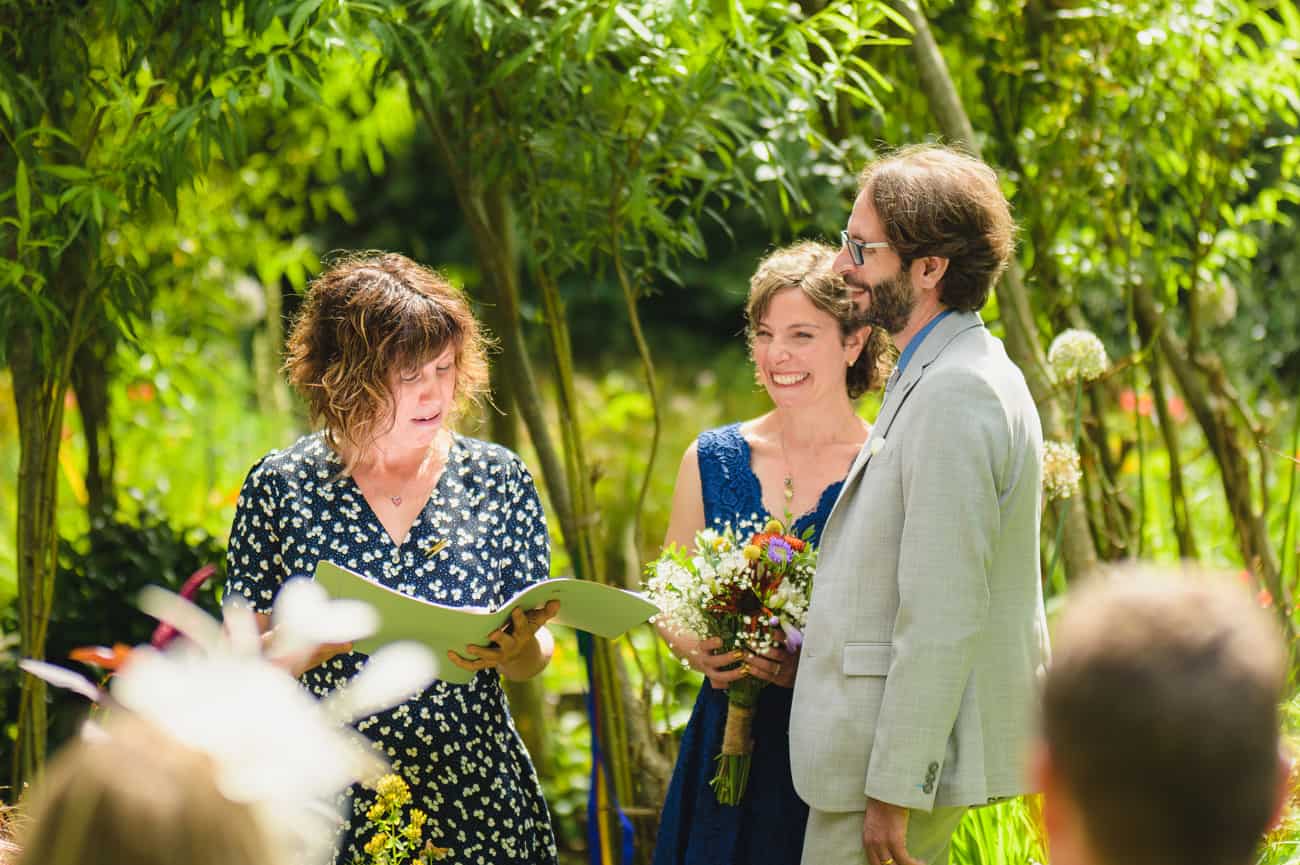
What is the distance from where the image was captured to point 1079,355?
2799 mm

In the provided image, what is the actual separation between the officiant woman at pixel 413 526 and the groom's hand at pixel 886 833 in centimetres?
62

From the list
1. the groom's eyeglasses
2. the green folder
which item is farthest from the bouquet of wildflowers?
the groom's eyeglasses

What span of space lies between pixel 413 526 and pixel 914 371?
92cm

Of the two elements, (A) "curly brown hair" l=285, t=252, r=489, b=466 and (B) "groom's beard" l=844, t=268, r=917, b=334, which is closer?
(B) "groom's beard" l=844, t=268, r=917, b=334

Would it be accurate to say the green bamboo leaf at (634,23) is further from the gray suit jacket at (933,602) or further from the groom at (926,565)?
the gray suit jacket at (933,602)

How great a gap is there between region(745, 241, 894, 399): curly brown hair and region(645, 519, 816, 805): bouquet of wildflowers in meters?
0.47

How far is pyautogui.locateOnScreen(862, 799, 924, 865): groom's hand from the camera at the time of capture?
1929 millimetres

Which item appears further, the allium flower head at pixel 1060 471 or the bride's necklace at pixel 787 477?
the allium flower head at pixel 1060 471

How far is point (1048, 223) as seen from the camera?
3.49m

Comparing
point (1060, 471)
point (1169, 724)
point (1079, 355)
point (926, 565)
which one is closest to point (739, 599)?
point (926, 565)

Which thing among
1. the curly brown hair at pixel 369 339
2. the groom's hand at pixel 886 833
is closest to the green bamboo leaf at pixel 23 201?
the curly brown hair at pixel 369 339

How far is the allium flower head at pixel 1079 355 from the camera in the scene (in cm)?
280

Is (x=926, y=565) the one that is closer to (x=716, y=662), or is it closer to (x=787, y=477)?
(x=716, y=662)

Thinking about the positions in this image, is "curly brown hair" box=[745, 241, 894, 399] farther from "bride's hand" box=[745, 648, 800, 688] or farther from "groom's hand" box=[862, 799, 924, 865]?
"groom's hand" box=[862, 799, 924, 865]
